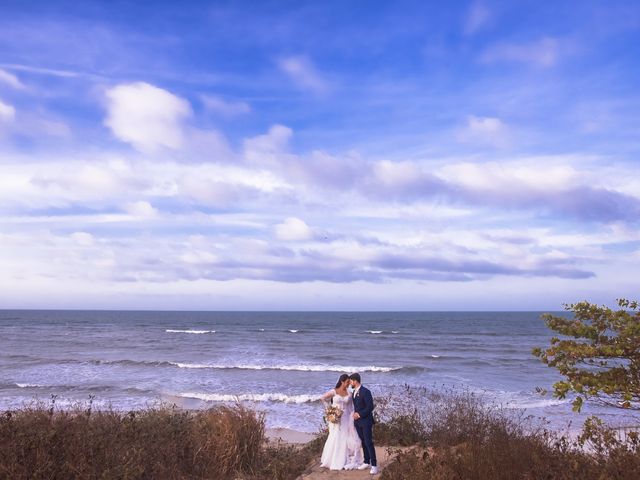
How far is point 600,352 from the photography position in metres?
6.38

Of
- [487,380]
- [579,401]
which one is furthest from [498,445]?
[487,380]

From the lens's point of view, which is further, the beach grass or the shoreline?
the shoreline

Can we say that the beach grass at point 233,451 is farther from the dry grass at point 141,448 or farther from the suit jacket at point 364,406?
the suit jacket at point 364,406

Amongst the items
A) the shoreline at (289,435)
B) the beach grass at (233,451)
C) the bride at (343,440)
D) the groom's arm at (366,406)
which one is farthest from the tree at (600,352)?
the shoreline at (289,435)

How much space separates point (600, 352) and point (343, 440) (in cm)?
534

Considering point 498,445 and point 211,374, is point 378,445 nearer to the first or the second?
point 498,445

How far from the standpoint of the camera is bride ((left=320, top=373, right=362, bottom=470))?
33.3 ft

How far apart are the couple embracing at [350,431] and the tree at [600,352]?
401 cm

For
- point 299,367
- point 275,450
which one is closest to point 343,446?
point 275,450

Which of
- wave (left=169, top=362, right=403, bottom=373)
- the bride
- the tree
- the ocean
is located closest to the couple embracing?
the bride

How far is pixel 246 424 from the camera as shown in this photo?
9500 mm

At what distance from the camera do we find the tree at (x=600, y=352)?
6.18 metres

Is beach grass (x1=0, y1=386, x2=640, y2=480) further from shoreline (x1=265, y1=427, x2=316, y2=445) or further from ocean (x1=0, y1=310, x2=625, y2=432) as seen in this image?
ocean (x1=0, y1=310, x2=625, y2=432)

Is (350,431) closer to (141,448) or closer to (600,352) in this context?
(141,448)
